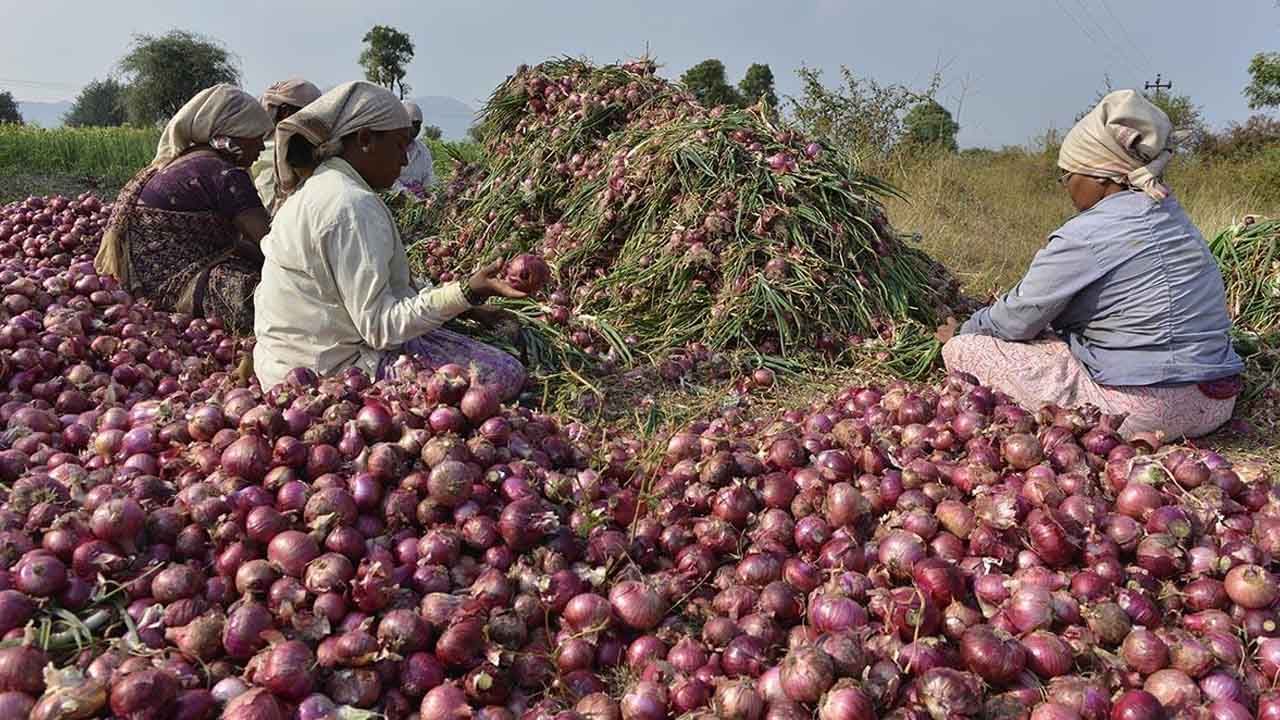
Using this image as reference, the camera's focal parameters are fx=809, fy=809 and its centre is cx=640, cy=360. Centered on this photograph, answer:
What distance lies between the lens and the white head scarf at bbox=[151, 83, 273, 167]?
360 centimetres

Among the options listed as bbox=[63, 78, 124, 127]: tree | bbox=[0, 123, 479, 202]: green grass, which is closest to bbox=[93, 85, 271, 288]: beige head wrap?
bbox=[0, 123, 479, 202]: green grass

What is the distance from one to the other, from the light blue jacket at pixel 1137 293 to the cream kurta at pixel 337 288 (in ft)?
6.55

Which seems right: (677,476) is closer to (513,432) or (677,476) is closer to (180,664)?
(513,432)

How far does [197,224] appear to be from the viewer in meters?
3.52

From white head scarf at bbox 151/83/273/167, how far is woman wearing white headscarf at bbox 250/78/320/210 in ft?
1.41

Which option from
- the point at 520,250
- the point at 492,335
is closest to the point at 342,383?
the point at 492,335

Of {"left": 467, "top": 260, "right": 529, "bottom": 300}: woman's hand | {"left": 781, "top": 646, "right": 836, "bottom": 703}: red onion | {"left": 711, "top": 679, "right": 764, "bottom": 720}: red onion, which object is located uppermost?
{"left": 467, "top": 260, "right": 529, "bottom": 300}: woman's hand

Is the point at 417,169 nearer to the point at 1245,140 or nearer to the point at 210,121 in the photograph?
the point at 210,121

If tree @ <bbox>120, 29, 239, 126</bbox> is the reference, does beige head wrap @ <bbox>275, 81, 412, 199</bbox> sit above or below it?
below

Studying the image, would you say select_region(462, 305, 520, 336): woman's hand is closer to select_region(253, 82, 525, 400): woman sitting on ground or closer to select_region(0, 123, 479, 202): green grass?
select_region(253, 82, 525, 400): woman sitting on ground

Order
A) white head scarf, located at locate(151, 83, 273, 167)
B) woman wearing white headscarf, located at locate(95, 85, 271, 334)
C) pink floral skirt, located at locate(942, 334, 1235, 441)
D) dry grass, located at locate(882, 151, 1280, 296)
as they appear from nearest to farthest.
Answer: pink floral skirt, located at locate(942, 334, 1235, 441) < woman wearing white headscarf, located at locate(95, 85, 271, 334) < white head scarf, located at locate(151, 83, 273, 167) < dry grass, located at locate(882, 151, 1280, 296)

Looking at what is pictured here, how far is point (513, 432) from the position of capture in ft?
6.58

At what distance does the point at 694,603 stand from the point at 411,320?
1.31 meters

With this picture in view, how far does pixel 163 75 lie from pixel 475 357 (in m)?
34.6
